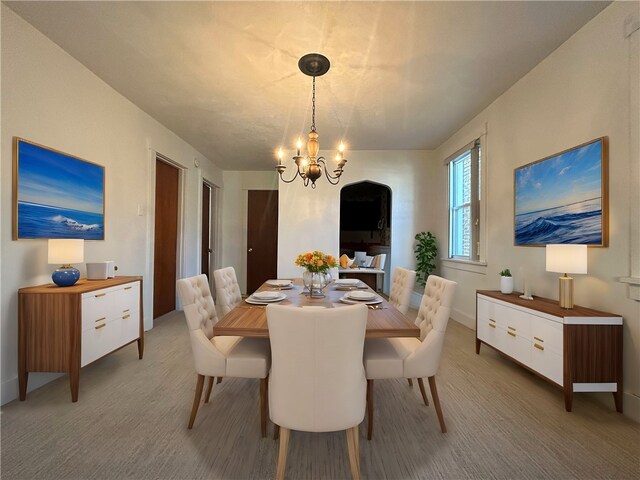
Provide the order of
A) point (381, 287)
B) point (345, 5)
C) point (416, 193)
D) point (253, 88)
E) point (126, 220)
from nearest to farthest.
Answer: point (345, 5) → point (253, 88) → point (126, 220) → point (416, 193) → point (381, 287)

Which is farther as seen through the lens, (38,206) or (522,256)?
(522,256)

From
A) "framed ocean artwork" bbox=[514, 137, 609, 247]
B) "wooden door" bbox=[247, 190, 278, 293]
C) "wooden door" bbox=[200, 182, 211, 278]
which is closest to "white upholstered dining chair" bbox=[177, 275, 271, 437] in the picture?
"framed ocean artwork" bbox=[514, 137, 609, 247]

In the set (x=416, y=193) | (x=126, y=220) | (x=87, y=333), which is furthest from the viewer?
(x=416, y=193)

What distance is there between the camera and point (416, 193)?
5.47 meters

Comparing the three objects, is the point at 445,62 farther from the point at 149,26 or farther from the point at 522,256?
the point at 149,26

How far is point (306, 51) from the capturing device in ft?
8.45

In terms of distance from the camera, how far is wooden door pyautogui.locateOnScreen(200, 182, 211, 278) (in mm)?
6219

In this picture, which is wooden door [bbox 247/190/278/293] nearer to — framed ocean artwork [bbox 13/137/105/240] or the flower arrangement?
framed ocean artwork [bbox 13/137/105/240]

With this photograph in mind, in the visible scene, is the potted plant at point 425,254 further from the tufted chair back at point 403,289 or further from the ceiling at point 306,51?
the tufted chair back at point 403,289

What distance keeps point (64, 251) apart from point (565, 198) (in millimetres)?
3948

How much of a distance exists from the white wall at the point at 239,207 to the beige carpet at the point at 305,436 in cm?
431

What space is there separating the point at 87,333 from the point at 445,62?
3593mm

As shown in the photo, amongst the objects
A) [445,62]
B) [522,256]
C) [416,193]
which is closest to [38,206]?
[445,62]

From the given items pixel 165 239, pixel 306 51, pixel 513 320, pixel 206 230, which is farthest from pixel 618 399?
pixel 206 230
